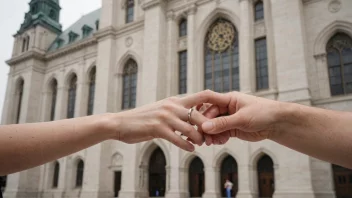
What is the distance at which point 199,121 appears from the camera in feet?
6.94

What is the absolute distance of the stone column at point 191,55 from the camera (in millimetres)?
19953

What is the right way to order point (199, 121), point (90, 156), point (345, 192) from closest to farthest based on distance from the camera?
point (199, 121), point (345, 192), point (90, 156)

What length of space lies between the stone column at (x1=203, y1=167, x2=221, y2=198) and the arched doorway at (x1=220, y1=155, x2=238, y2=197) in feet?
1.89

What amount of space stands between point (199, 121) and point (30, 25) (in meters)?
36.6

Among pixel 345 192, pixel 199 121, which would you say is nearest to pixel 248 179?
pixel 345 192

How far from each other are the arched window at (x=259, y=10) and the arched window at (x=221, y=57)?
1720mm

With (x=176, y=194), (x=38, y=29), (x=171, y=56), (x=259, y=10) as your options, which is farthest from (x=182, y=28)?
(x=38, y=29)

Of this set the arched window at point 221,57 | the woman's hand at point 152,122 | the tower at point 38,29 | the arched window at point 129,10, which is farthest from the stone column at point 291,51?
the tower at point 38,29

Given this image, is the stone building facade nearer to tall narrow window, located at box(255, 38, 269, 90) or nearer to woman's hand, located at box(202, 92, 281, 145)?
tall narrow window, located at box(255, 38, 269, 90)

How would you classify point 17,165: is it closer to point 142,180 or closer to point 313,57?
point 313,57

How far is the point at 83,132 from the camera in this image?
167 centimetres

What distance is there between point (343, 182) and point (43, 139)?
16.5 metres

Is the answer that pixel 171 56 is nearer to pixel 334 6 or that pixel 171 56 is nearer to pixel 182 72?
pixel 182 72

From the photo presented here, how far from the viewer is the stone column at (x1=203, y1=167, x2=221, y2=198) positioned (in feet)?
56.5
